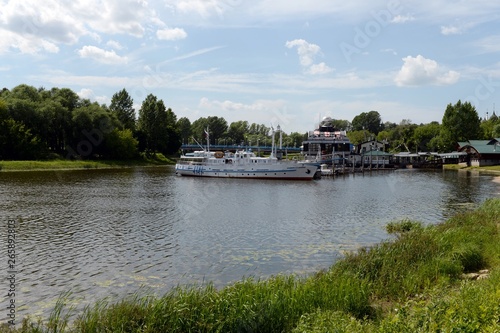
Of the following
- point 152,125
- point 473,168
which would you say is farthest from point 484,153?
point 152,125

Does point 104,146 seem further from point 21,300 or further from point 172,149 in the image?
point 21,300

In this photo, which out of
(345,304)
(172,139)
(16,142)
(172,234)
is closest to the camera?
(345,304)

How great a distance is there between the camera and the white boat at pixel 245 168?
75250mm

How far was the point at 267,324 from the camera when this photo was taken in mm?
10945

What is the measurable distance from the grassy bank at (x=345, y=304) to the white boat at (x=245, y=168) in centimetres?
5797

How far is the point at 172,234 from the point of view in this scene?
85.6ft

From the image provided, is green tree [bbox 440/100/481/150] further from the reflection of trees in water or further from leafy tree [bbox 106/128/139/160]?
leafy tree [bbox 106/128/139/160]

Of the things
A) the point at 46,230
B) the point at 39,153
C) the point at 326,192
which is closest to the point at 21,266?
the point at 46,230

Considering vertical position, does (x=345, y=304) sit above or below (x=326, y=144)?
below

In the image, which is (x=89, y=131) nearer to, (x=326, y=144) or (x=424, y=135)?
(x=326, y=144)

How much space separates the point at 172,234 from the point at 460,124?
11736 centimetres

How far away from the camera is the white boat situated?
247ft

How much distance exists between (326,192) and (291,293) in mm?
42418

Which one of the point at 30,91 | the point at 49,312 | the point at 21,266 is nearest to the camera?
the point at 49,312
